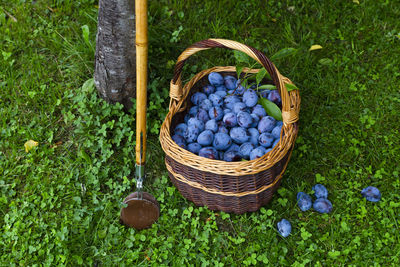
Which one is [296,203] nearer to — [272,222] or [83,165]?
[272,222]

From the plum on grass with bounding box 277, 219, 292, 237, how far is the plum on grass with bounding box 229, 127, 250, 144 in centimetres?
50

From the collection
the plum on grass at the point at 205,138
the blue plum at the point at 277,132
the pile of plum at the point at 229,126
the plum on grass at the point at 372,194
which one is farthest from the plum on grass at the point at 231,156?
the plum on grass at the point at 372,194

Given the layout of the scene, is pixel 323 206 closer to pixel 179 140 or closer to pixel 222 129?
pixel 222 129

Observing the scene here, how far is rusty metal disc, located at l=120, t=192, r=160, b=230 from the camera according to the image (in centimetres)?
210

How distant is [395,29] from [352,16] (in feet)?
1.14

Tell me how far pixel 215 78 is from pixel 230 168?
0.74 metres

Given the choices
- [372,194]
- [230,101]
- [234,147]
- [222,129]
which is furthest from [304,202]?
[230,101]

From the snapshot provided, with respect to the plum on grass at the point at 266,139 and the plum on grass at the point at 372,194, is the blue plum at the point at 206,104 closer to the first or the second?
the plum on grass at the point at 266,139

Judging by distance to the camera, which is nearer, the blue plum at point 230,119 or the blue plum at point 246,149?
the blue plum at point 246,149

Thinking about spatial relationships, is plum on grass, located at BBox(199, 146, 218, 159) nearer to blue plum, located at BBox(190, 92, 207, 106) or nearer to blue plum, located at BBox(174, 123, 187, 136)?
blue plum, located at BBox(174, 123, 187, 136)

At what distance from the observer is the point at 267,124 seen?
218cm

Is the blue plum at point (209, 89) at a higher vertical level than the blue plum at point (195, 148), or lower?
higher

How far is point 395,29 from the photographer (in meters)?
3.11

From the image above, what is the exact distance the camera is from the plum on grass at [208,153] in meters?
2.08
